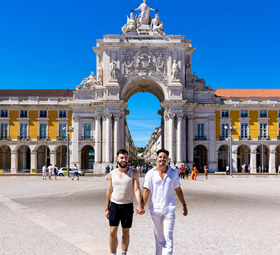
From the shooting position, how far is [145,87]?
6569 cm

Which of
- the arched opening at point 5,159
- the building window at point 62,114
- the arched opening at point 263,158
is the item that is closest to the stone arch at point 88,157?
the building window at point 62,114

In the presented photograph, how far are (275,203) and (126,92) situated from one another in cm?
4754

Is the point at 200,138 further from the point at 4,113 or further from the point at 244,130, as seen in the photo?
the point at 4,113

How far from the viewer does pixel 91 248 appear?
8.69m

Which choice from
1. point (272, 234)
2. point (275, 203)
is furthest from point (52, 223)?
point (275, 203)

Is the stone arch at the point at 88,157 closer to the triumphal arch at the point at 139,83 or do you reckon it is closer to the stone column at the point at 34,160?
the triumphal arch at the point at 139,83

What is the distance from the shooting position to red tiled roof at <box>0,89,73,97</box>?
227 ft

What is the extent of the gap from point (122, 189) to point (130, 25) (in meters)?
55.9

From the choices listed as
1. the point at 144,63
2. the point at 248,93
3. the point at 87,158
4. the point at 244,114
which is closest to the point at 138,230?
the point at 144,63

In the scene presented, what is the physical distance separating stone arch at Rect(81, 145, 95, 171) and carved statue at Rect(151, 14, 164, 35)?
23151mm

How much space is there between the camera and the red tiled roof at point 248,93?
222 feet

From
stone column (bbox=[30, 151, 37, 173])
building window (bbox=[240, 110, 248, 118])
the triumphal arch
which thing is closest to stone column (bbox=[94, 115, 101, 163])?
the triumphal arch

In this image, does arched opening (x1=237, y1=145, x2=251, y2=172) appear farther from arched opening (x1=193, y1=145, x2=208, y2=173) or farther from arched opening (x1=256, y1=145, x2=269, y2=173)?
arched opening (x1=193, y1=145, x2=208, y2=173)

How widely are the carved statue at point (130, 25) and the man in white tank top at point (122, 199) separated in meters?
55.3
